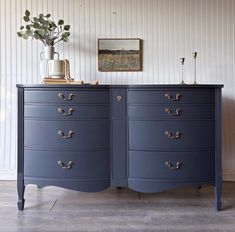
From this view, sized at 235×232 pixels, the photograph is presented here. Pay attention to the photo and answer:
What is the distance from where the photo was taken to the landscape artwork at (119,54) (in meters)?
2.87

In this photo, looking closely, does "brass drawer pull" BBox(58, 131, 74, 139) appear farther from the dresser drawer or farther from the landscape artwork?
the landscape artwork

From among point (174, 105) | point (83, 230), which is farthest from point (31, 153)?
point (174, 105)

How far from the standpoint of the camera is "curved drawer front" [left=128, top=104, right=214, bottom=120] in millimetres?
2135

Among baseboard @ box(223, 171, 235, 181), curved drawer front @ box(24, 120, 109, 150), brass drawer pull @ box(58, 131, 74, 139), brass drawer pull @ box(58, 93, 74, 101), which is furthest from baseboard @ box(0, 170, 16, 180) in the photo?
baseboard @ box(223, 171, 235, 181)

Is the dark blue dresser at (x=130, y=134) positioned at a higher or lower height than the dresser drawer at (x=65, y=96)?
lower

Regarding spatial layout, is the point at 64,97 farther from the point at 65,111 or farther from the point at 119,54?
the point at 119,54

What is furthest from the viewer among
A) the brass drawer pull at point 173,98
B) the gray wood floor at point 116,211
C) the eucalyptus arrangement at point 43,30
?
the eucalyptus arrangement at point 43,30

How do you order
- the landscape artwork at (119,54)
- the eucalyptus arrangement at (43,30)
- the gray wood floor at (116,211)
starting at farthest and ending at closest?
the landscape artwork at (119,54), the eucalyptus arrangement at (43,30), the gray wood floor at (116,211)

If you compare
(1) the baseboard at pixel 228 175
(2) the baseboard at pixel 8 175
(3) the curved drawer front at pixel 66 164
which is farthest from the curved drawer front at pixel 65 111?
(1) the baseboard at pixel 228 175

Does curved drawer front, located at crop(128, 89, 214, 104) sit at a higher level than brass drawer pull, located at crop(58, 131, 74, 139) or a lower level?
higher

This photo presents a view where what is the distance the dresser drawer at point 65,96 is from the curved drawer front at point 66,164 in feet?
1.14

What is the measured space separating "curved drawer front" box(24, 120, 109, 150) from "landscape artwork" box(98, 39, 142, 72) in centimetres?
88

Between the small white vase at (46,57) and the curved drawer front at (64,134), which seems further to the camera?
the small white vase at (46,57)

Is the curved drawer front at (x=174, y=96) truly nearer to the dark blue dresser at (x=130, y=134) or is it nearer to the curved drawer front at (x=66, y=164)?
the dark blue dresser at (x=130, y=134)
